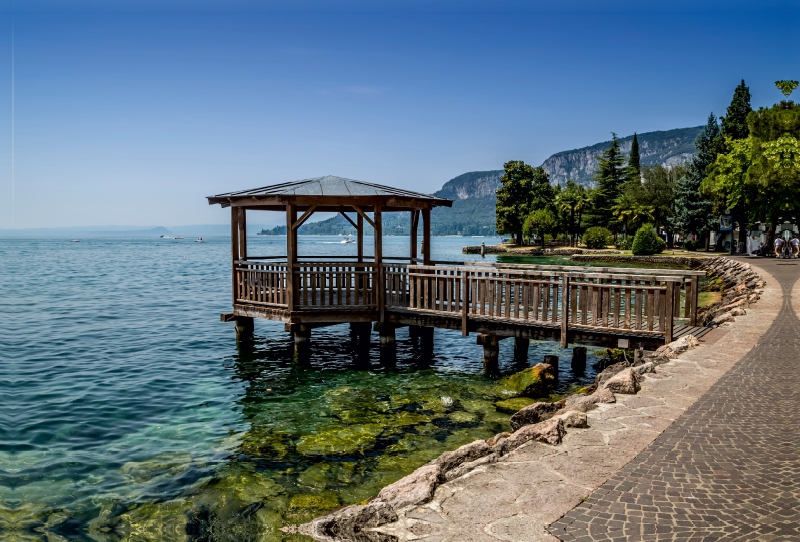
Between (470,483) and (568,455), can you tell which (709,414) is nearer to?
(568,455)

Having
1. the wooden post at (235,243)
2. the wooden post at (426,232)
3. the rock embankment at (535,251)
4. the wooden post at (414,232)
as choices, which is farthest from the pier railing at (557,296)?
the rock embankment at (535,251)

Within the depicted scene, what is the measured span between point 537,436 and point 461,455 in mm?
973

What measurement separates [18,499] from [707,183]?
6036cm

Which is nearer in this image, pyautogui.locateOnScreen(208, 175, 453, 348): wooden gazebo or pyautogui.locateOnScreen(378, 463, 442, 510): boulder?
pyautogui.locateOnScreen(378, 463, 442, 510): boulder

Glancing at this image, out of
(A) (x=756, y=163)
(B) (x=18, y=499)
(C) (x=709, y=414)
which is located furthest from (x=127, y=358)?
(A) (x=756, y=163)

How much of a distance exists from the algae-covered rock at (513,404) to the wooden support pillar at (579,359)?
3.25 m

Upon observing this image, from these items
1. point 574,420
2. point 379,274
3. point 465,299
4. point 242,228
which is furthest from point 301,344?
point 574,420

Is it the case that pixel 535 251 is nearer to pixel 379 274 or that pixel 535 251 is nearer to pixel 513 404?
pixel 379 274

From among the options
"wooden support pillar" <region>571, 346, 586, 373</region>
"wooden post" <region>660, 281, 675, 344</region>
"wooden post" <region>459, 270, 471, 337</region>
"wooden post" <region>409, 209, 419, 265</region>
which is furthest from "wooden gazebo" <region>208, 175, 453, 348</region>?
"wooden post" <region>660, 281, 675, 344</region>

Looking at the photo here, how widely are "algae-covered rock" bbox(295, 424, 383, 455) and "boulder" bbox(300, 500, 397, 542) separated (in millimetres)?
3980

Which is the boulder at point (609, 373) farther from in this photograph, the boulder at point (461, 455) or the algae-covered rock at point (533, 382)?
the boulder at point (461, 455)

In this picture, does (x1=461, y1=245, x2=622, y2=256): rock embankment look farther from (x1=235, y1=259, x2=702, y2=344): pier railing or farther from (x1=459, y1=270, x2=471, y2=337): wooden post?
(x1=459, y1=270, x2=471, y2=337): wooden post

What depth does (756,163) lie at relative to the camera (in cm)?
4406

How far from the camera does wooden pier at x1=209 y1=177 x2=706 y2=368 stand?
12.6m
